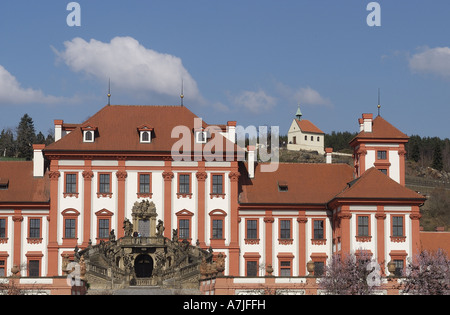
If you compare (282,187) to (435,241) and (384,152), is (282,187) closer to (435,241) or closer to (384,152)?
(384,152)

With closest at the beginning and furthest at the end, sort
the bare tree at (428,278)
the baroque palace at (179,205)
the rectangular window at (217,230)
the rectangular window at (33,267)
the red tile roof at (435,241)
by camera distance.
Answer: the bare tree at (428,278) → the baroque palace at (179,205) → the rectangular window at (33,267) → the rectangular window at (217,230) → the red tile roof at (435,241)

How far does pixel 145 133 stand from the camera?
6331 cm

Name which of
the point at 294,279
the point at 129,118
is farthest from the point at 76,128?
the point at 294,279

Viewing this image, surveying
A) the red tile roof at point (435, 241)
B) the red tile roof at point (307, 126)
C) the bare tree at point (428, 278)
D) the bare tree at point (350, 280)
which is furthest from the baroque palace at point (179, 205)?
the red tile roof at point (307, 126)

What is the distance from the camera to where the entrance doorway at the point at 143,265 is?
59.7 m

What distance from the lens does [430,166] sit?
161 m

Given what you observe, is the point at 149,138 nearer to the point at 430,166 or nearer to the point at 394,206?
the point at 394,206

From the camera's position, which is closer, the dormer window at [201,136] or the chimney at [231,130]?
the dormer window at [201,136]

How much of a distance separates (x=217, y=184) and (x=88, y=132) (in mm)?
9886

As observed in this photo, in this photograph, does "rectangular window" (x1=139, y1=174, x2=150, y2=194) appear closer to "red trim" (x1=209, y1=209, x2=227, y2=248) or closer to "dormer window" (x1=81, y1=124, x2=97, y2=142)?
"dormer window" (x1=81, y1=124, x2=97, y2=142)

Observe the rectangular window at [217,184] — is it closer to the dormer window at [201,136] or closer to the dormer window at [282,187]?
the dormer window at [201,136]

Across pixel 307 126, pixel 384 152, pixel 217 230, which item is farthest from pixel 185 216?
pixel 307 126

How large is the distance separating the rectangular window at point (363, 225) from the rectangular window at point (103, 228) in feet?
57.3

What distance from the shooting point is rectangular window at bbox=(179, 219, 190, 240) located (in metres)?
62.2
